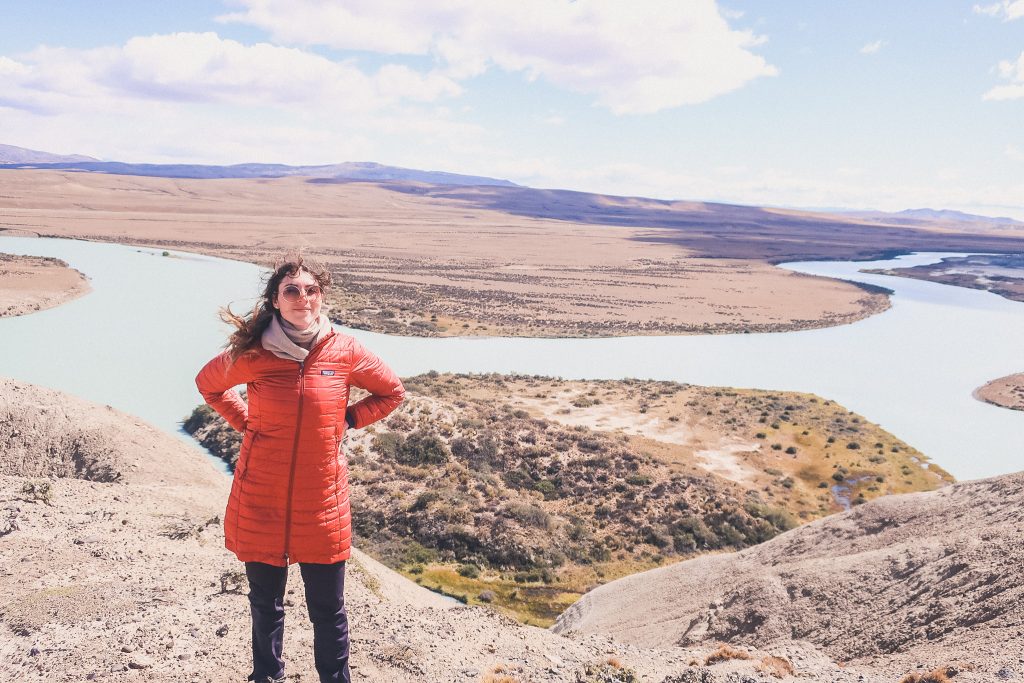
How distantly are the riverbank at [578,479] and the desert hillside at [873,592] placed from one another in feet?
10.5

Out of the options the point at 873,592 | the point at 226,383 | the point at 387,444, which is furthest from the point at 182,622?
the point at 387,444

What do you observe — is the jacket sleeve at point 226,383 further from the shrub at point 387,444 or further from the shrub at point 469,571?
the shrub at point 387,444

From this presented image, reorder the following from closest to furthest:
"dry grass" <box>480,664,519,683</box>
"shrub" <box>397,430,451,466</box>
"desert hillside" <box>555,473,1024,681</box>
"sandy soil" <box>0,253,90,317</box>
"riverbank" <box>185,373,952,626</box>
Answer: "dry grass" <box>480,664,519,683</box>, "desert hillside" <box>555,473,1024,681</box>, "riverbank" <box>185,373,952,626</box>, "shrub" <box>397,430,451,466</box>, "sandy soil" <box>0,253,90,317</box>

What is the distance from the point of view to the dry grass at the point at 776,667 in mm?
7637

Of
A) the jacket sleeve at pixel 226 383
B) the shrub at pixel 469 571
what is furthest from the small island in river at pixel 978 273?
the jacket sleeve at pixel 226 383

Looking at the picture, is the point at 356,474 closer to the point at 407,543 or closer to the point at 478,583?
Result: the point at 407,543

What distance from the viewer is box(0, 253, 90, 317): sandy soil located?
1844 inches

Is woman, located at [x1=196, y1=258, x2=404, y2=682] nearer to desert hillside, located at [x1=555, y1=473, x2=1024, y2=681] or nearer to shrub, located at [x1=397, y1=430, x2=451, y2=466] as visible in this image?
desert hillside, located at [x1=555, y1=473, x2=1024, y2=681]

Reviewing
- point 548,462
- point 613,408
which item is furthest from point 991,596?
point 613,408

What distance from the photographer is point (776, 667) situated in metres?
7.88

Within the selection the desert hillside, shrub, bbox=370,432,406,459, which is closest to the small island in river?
shrub, bbox=370,432,406,459

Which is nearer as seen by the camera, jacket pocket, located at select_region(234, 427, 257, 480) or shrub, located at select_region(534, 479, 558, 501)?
jacket pocket, located at select_region(234, 427, 257, 480)

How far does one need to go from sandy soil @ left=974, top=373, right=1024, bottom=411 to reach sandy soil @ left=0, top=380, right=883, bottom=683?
38001 millimetres

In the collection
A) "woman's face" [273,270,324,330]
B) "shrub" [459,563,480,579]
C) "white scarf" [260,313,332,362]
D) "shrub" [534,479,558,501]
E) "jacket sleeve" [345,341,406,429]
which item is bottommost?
"shrub" [459,563,480,579]
